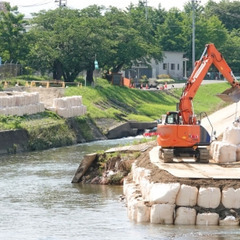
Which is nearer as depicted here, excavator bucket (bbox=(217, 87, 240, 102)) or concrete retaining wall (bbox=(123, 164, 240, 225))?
concrete retaining wall (bbox=(123, 164, 240, 225))

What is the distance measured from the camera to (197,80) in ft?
139

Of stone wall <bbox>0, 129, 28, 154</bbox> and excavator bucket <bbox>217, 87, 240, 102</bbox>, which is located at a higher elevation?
excavator bucket <bbox>217, 87, 240, 102</bbox>

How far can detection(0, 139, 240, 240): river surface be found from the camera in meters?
31.3

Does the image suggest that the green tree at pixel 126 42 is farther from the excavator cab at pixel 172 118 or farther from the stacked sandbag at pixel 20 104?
the excavator cab at pixel 172 118

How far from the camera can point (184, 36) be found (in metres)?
135

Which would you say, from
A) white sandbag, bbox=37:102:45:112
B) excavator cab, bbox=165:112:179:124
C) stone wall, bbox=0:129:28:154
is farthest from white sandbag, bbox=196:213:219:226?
white sandbag, bbox=37:102:45:112

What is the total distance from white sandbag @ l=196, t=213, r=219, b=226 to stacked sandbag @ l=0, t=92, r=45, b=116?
39.7 meters

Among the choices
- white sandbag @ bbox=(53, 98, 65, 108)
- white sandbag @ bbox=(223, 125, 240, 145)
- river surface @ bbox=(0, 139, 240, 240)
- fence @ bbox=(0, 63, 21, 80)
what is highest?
fence @ bbox=(0, 63, 21, 80)

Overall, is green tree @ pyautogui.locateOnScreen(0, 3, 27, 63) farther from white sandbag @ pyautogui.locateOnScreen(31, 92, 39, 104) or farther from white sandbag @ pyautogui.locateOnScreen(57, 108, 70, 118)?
white sandbag @ pyautogui.locateOnScreen(31, 92, 39, 104)

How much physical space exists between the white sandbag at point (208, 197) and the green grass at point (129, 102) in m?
48.9

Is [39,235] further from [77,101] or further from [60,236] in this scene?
[77,101]

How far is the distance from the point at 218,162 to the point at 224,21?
4978 inches

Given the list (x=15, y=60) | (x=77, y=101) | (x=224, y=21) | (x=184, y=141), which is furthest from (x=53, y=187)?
(x=224, y=21)

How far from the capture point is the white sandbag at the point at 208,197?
3192 centimetres
